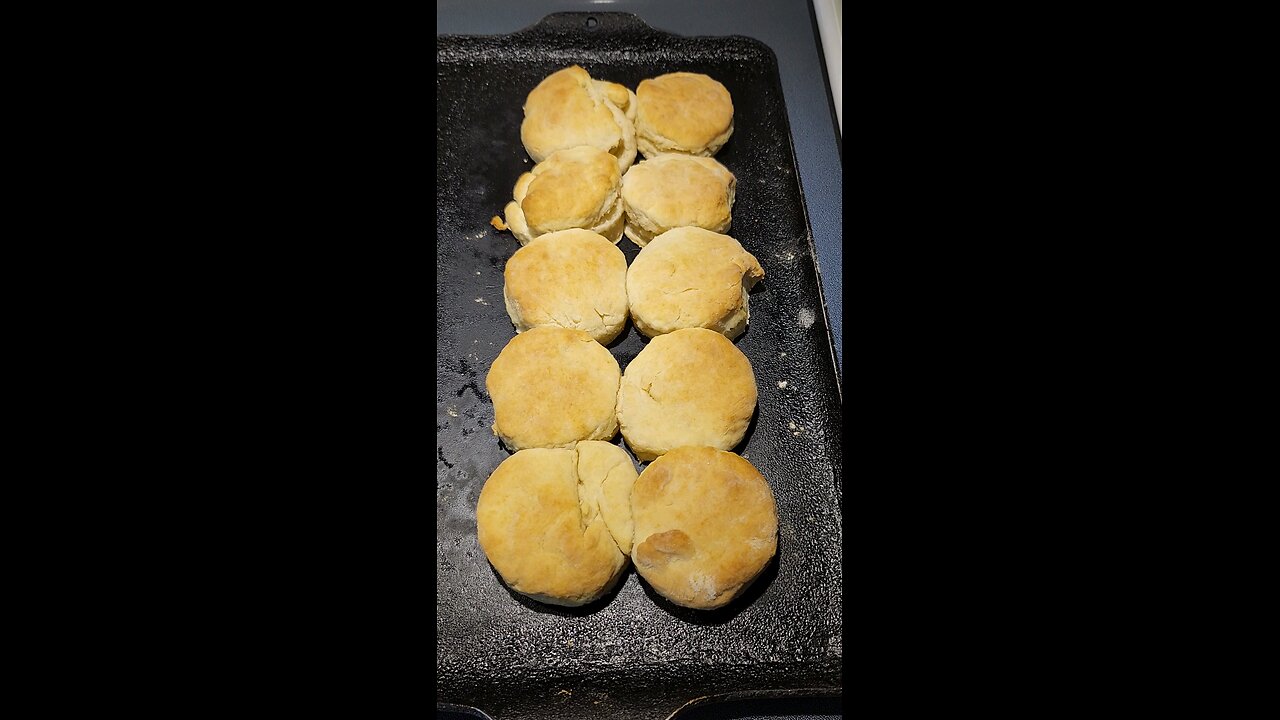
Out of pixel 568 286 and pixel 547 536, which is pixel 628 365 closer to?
pixel 568 286

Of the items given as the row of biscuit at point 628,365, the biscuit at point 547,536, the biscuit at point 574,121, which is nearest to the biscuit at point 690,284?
the row of biscuit at point 628,365

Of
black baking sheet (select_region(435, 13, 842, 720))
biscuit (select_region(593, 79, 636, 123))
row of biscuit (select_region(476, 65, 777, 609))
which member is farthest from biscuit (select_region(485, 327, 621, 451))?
biscuit (select_region(593, 79, 636, 123))

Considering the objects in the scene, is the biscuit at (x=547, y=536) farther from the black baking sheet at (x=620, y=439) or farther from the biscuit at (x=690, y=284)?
the biscuit at (x=690, y=284)

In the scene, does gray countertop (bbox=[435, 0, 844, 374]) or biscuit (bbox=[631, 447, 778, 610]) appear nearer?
biscuit (bbox=[631, 447, 778, 610])

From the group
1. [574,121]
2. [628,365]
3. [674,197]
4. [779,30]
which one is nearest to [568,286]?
[628,365]

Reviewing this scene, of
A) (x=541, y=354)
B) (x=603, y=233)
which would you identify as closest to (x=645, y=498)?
(x=541, y=354)

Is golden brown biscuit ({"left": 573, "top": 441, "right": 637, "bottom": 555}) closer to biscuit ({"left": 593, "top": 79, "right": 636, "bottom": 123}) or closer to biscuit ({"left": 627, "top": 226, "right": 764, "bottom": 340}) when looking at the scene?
biscuit ({"left": 627, "top": 226, "right": 764, "bottom": 340})
